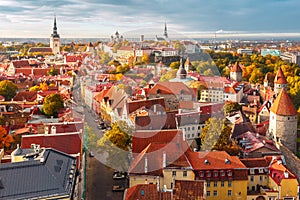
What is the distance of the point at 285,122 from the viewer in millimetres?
19797

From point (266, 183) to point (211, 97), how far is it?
16.3 metres

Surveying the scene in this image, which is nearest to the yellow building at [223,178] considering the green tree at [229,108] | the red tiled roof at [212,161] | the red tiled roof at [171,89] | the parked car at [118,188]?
the red tiled roof at [212,161]

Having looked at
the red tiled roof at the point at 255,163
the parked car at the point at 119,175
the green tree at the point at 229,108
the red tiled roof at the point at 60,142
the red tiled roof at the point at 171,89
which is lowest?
the parked car at the point at 119,175

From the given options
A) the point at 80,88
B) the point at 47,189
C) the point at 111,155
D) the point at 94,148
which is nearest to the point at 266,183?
the point at 111,155

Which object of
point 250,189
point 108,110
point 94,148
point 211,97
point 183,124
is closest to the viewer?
point 250,189

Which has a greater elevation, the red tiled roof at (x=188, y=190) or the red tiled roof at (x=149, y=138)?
the red tiled roof at (x=149, y=138)

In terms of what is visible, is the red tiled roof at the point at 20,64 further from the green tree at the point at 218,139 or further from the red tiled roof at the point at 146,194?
the red tiled roof at the point at 146,194

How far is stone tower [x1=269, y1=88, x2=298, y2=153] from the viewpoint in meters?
19.8

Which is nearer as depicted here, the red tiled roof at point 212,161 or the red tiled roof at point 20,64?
the red tiled roof at point 212,161

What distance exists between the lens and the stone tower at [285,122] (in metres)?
19.8

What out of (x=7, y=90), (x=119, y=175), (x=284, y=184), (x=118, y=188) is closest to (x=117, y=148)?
(x=119, y=175)

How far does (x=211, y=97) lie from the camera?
30.6 meters

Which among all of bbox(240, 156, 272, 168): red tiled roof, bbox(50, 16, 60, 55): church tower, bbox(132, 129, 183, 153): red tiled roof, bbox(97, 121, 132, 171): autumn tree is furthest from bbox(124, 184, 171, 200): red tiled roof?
bbox(50, 16, 60, 55): church tower

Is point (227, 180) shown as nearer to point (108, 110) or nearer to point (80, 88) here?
point (108, 110)
